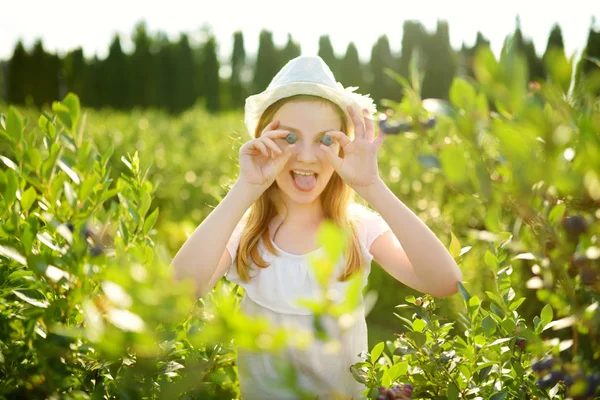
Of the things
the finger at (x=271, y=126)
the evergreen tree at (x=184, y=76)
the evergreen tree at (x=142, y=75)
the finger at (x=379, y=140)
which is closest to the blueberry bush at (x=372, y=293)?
the finger at (x=379, y=140)

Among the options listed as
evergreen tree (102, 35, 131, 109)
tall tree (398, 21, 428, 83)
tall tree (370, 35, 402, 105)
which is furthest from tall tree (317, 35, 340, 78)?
evergreen tree (102, 35, 131, 109)

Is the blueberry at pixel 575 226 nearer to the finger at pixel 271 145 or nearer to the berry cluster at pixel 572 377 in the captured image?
the berry cluster at pixel 572 377

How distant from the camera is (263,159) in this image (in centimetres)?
193

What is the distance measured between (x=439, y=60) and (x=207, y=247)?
42.6m

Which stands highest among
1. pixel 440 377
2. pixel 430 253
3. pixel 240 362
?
pixel 430 253

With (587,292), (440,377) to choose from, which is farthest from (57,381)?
(587,292)

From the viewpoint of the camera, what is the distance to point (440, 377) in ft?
4.41

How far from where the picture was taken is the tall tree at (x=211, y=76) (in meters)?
43.6

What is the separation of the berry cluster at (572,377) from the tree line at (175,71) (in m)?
41.2

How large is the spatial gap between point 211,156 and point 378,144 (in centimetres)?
753

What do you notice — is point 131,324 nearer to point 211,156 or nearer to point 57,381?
point 57,381

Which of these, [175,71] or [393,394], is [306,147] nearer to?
[393,394]

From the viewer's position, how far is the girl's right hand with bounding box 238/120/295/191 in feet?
5.99

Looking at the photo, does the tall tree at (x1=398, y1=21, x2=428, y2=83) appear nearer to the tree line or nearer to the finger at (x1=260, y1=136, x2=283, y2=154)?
the tree line
